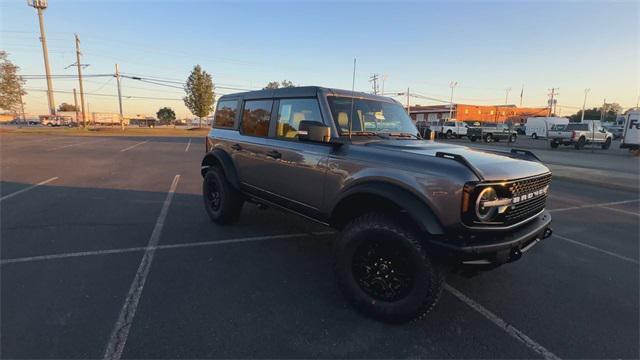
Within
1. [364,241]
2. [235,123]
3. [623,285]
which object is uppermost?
[235,123]

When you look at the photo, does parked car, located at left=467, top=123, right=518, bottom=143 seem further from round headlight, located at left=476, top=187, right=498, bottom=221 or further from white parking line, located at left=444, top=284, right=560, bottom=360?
round headlight, located at left=476, top=187, right=498, bottom=221

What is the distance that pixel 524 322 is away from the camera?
2.90 meters

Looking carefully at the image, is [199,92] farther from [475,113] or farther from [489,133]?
[475,113]

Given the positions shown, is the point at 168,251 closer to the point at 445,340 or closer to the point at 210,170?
the point at 210,170

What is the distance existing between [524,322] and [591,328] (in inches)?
21.5

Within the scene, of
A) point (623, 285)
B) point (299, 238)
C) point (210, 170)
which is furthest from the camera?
point (210, 170)

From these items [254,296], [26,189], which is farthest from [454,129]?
[254,296]

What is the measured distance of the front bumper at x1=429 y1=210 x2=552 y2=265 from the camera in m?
2.41

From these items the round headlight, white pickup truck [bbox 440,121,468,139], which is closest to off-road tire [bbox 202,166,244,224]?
the round headlight

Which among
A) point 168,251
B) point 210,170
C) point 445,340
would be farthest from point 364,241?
point 210,170

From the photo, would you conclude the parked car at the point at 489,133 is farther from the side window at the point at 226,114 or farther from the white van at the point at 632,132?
the side window at the point at 226,114

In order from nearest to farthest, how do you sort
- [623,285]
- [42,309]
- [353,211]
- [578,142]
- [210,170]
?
[42,309], [353,211], [623,285], [210,170], [578,142]

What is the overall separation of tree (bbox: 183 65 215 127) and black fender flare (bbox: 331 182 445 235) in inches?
2001

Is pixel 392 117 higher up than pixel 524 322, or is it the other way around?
pixel 392 117
